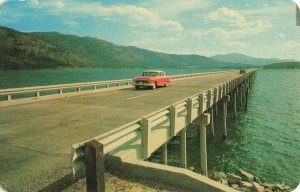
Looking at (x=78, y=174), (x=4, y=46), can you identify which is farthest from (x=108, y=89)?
(x=4, y=46)

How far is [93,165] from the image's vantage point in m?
5.16

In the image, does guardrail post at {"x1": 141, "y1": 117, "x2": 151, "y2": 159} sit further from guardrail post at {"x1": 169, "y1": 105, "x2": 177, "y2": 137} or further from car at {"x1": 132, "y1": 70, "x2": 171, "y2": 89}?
car at {"x1": 132, "y1": 70, "x2": 171, "y2": 89}

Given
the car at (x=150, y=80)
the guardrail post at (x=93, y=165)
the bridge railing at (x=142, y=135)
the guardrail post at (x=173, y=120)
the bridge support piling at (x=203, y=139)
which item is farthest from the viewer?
the car at (x=150, y=80)

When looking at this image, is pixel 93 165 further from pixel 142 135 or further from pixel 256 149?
pixel 256 149

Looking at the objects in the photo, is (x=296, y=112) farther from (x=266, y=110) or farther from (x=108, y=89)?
(x=108, y=89)

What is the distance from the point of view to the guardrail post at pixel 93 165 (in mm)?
5156

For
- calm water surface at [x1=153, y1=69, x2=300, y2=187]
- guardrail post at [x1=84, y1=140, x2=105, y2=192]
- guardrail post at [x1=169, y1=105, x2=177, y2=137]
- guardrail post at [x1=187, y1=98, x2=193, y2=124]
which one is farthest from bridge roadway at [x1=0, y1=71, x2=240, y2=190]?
calm water surface at [x1=153, y1=69, x2=300, y2=187]

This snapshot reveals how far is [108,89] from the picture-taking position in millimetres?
25312

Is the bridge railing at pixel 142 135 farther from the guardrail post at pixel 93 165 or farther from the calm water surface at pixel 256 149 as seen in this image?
the calm water surface at pixel 256 149

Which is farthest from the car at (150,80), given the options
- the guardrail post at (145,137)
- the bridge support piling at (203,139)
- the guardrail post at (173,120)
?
the guardrail post at (145,137)

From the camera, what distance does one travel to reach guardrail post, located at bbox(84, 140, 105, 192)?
5.16 metres

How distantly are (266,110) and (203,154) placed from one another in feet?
96.0

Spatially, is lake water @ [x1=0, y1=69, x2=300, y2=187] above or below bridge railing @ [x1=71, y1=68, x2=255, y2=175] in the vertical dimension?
below

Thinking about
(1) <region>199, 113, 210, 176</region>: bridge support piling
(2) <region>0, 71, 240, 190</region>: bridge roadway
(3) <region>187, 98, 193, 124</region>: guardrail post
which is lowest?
(1) <region>199, 113, 210, 176</region>: bridge support piling
